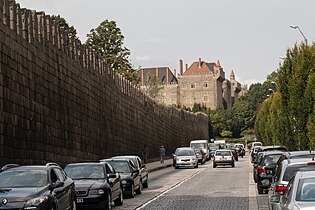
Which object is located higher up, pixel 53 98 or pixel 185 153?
pixel 53 98

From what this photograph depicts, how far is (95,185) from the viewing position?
20.4 m

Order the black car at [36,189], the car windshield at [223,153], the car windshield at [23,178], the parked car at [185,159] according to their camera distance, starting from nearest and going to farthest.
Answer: the black car at [36,189] → the car windshield at [23,178] → the parked car at [185,159] → the car windshield at [223,153]

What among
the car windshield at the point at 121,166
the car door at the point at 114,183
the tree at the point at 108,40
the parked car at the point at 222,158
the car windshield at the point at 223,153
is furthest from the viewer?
the tree at the point at 108,40

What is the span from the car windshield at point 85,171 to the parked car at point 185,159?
3614 cm

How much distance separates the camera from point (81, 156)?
3988 cm

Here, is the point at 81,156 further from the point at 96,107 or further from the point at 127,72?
the point at 127,72

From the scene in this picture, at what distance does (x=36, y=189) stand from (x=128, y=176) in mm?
11136

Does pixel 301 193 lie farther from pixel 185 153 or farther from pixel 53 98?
pixel 185 153

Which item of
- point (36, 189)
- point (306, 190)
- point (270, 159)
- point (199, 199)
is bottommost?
point (199, 199)

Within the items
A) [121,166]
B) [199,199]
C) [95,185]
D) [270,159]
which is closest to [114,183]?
[95,185]

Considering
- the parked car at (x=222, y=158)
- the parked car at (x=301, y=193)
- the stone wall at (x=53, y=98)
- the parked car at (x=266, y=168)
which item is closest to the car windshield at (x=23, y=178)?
the parked car at (x=301, y=193)

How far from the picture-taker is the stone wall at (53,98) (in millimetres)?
26766

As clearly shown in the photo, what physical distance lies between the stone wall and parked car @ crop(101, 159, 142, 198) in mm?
3746

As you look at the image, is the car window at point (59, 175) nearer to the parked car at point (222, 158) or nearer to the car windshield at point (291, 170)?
the car windshield at point (291, 170)
